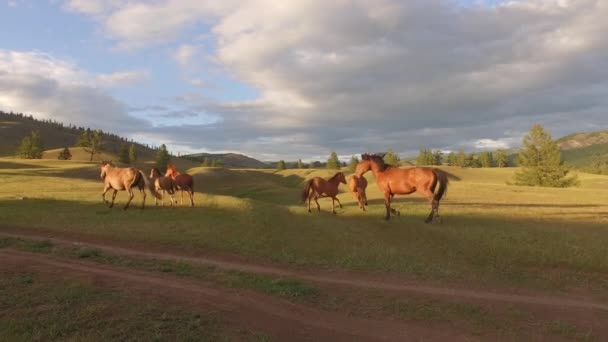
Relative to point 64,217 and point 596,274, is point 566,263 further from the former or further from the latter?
point 64,217

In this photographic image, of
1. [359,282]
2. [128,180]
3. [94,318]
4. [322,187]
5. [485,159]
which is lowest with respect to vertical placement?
[359,282]

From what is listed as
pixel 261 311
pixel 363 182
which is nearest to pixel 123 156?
pixel 363 182

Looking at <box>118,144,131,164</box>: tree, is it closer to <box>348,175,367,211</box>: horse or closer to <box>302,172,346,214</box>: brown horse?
<box>302,172,346,214</box>: brown horse

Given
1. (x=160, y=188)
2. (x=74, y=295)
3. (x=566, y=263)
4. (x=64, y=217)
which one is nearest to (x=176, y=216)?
(x=160, y=188)

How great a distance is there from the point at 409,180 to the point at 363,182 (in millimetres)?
5945

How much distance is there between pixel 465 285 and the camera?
10625mm

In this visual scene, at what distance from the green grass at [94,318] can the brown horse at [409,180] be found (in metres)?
12.4

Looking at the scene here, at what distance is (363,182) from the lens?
23.6 m

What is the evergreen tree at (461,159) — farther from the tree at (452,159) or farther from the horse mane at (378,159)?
the horse mane at (378,159)

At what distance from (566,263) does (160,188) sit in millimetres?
21455

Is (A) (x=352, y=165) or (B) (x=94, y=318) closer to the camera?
(B) (x=94, y=318)

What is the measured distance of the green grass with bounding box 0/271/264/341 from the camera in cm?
658

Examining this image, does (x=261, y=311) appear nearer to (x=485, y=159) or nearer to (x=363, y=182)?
(x=363, y=182)

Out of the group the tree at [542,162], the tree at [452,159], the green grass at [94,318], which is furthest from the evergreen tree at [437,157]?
the green grass at [94,318]
